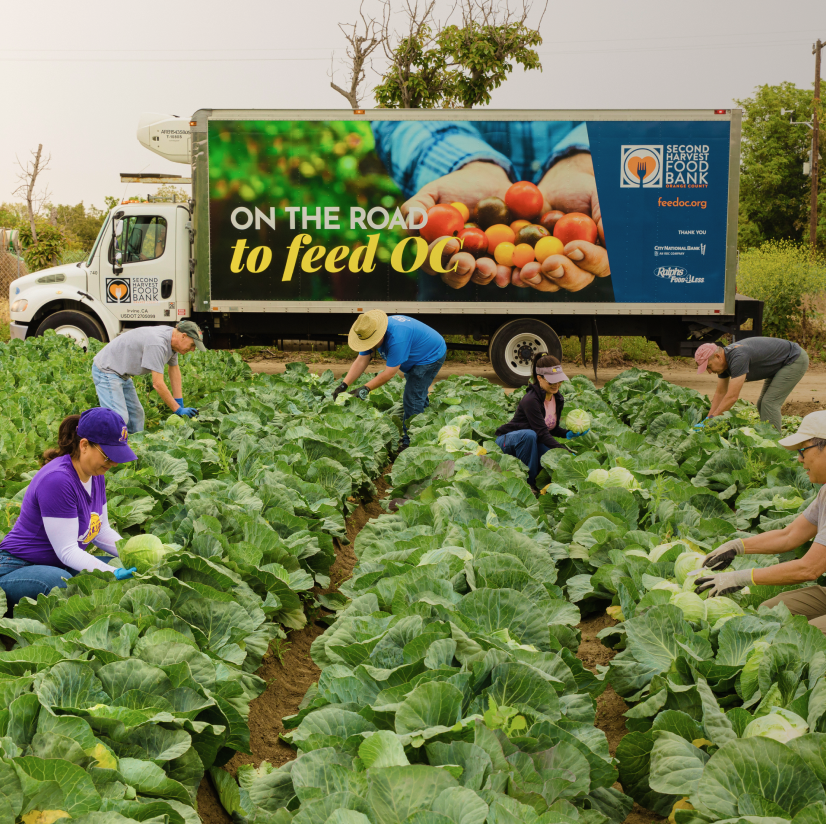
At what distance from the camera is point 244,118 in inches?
507

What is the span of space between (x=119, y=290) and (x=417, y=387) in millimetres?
6891

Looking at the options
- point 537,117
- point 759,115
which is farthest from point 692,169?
point 759,115

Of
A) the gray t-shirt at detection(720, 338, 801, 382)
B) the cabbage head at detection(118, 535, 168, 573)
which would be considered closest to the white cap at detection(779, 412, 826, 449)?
the cabbage head at detection(118, 535, 168, 573)

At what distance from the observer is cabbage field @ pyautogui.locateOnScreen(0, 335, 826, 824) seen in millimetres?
2398

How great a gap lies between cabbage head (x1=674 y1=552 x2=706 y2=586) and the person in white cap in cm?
4

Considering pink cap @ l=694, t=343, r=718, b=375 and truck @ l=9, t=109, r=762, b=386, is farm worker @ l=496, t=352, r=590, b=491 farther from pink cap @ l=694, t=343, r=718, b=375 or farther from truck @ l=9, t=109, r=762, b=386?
truck @ l=9, t=109, r=762, b=386

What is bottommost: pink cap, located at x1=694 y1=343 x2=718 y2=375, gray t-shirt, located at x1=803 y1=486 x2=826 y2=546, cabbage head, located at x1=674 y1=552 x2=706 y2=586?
cabbage head, located at x1=674 y1=552 x2=706 y2=586

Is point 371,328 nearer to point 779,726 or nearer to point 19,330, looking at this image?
point 779,726

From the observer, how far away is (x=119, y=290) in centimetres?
1341

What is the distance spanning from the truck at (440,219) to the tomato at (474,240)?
2 centimetres

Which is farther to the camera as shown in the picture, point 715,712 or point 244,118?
point 244,118

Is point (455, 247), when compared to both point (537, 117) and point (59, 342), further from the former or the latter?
point (59, 342)

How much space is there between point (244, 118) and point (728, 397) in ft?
28.6

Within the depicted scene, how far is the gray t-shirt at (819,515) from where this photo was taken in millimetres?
3541
